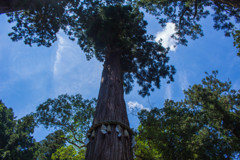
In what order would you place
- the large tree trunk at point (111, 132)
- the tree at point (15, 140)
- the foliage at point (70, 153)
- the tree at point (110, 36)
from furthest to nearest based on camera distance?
1. the tree at point (15, 140)
2. the foliage at point (70, 153)
3. the tree at point (110, 36)
4. the large tree trunk at point (111, 132)

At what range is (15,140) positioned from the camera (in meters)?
18.2

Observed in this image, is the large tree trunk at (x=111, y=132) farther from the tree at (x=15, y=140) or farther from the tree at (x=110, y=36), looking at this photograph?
the tree at (x=15, y=140)

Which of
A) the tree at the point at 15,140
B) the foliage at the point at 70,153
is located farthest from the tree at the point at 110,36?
the tree at the point at 15,140

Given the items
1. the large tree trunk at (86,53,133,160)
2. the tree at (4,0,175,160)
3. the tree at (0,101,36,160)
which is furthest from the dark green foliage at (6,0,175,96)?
the tree at (0,101,36,160)

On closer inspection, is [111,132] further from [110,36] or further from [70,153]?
[70,153]

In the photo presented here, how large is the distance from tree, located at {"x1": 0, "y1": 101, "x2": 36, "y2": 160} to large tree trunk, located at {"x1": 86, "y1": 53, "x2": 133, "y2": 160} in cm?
1664

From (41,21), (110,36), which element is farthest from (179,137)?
(41,21)

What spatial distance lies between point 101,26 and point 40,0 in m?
2.89

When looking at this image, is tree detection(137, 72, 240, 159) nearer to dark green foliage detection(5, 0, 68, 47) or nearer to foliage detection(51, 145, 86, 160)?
foliage detection(51, 145, 86, 160)

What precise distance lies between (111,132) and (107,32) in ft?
17.1

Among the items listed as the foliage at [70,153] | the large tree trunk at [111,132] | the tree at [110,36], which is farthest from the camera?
the foliage at [70,153]

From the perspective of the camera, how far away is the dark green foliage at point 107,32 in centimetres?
677

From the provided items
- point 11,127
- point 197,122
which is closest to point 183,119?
point 197,122

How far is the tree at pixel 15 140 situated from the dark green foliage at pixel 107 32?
12736mm
